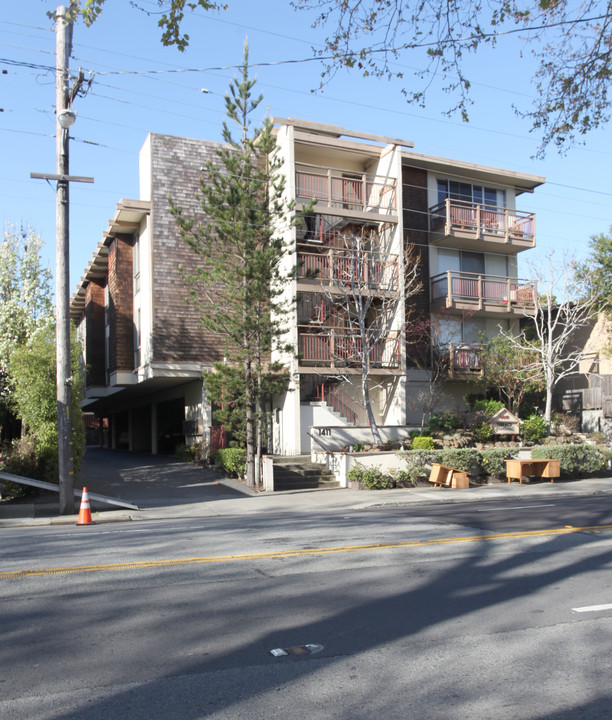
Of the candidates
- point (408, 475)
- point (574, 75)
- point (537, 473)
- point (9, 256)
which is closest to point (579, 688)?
point (574, 75)

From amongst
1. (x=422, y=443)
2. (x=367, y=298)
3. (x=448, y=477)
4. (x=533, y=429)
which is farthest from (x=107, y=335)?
(x=533, y=429)

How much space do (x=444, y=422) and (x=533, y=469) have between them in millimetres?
4091

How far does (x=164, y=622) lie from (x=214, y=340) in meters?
19.8

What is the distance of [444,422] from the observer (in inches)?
1003

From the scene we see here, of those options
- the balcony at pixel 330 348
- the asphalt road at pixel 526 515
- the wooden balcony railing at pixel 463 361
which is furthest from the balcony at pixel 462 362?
the asphalt road at pixel 526 515

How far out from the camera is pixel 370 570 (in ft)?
26.2

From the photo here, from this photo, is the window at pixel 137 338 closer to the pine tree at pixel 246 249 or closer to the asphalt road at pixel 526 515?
the pine tree at pixel 246 249

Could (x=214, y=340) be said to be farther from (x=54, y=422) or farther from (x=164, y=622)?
(x=164, y=622)

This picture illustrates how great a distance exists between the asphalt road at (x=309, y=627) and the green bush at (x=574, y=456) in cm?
1292

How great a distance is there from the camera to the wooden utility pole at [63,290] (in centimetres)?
1592

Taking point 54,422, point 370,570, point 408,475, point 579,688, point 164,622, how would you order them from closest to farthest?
1. point 579,688
2. point 164,622
3. point 370,570
4. point 54,422
5. point 408,475

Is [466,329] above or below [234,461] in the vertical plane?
above

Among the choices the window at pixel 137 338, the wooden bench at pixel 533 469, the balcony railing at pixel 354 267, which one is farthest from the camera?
the window at pixel 137 338

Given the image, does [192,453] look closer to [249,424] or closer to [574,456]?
[249,424]
